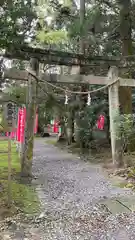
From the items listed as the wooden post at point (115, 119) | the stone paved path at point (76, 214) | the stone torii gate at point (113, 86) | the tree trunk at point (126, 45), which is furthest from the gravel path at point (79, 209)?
the tree trunk at point (126, 45)

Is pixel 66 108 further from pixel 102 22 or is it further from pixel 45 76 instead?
pixel 45 76

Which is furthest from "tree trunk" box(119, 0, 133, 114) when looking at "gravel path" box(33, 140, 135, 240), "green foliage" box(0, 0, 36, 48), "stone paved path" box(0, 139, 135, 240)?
"green foliage" box(0, 0, 36, 48)

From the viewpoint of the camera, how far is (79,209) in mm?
4742

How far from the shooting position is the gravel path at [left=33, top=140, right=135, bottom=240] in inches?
148

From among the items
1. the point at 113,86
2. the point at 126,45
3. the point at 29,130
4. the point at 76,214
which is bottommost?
the point at 76,214

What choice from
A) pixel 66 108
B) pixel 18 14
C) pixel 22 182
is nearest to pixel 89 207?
pixel 22 182

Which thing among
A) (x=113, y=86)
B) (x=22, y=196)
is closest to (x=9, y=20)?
(x=22, y=196)

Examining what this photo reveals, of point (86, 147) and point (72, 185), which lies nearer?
point (72, 185)

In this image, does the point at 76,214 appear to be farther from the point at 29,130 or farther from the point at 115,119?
the point at 115,119

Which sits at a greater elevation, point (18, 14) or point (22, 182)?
point (18, 14)

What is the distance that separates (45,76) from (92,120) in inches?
174

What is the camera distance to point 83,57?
8.17m

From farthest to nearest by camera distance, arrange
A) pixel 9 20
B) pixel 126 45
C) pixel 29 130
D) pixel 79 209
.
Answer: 1. pixel 126 45
2. pixel 29 130
3. pixel 79 209
4. pixel 9 20

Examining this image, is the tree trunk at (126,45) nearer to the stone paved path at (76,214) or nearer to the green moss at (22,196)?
the stone paved path at (76,214)
